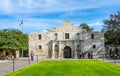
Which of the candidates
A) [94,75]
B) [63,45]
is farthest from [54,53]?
[94,75]

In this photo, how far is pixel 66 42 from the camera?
7994 cm

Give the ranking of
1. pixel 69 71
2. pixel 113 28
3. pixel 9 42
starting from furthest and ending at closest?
pixel 113 28
pixel 9 42
pixel 69 71

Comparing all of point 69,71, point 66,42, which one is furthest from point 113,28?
point 69,71

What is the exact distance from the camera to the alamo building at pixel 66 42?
79438 mm

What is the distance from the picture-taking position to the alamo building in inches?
3127

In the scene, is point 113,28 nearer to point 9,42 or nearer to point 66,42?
point 66,42

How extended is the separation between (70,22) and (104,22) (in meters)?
9.05

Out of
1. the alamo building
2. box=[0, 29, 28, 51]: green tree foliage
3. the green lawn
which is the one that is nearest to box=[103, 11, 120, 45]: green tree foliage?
the alamo building

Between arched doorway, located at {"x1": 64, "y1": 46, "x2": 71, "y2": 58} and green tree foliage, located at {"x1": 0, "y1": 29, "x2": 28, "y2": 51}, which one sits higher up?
green tree foliage, located at {"x1": 0, "y1": 29, "x2": 28, "y2": 51}

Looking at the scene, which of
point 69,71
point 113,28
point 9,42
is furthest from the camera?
point 113,28

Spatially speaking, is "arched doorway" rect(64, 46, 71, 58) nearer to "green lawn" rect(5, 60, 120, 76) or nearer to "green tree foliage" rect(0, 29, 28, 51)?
"green tree foliage" rect(0, 29, 28, 51)

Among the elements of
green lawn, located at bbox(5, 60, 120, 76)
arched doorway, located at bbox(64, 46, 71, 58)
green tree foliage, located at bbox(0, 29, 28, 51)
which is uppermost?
green tree foliage, located at bbox(0, 29, 28, 51)

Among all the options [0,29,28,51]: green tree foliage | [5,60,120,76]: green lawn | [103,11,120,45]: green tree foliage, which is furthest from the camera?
[103,11,120,45]: green tree foliage

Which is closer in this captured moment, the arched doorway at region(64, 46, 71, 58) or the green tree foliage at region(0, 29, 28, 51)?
the green tree foliage at region(0, 29, 28, 51)
